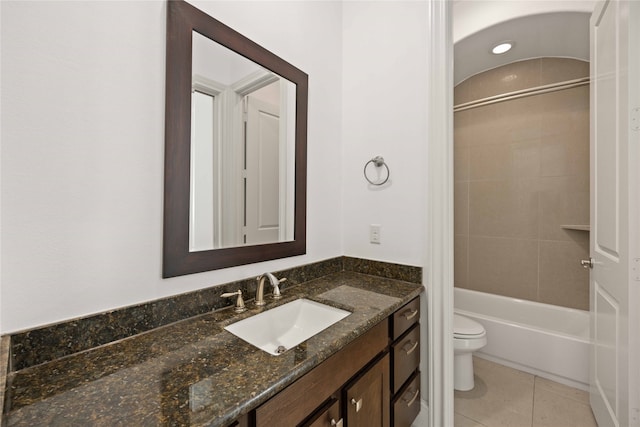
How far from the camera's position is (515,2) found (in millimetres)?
1863

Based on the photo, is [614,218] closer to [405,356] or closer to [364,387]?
[405,356]

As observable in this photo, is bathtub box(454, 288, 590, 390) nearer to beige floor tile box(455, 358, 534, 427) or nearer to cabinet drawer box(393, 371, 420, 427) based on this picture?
beige floor tile box(455, 358, 534, 427)

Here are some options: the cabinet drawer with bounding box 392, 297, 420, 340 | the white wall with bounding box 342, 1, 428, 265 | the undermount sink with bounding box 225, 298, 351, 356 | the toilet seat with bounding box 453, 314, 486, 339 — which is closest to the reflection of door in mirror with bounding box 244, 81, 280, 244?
the undermount sink with bounding box 225, 298, 351, 356

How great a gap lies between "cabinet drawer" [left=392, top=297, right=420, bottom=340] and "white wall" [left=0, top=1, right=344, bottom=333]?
2.61 feet

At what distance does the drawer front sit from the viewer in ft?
3.92

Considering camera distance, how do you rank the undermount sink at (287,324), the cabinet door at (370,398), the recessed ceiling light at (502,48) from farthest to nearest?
the recessed ceiling light at (502,48) < the undermount sink at (287,324) < the cabinet door at (370,398)

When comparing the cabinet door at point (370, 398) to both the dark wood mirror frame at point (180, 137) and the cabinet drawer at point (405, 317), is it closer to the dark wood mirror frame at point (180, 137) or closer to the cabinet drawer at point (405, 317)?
the cabinet drawer at point (405, 317)

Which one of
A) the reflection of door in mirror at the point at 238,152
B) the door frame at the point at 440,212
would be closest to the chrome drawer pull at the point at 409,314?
the door frame at the point at 440,212

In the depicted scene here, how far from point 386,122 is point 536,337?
6.36ft

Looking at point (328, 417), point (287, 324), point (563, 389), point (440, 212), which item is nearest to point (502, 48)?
point (440, 212)

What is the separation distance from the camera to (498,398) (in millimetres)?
1786

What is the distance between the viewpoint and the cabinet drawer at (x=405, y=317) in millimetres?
1200

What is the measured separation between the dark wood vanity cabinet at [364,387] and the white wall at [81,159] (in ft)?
1.82

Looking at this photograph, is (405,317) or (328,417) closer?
(328,417)
